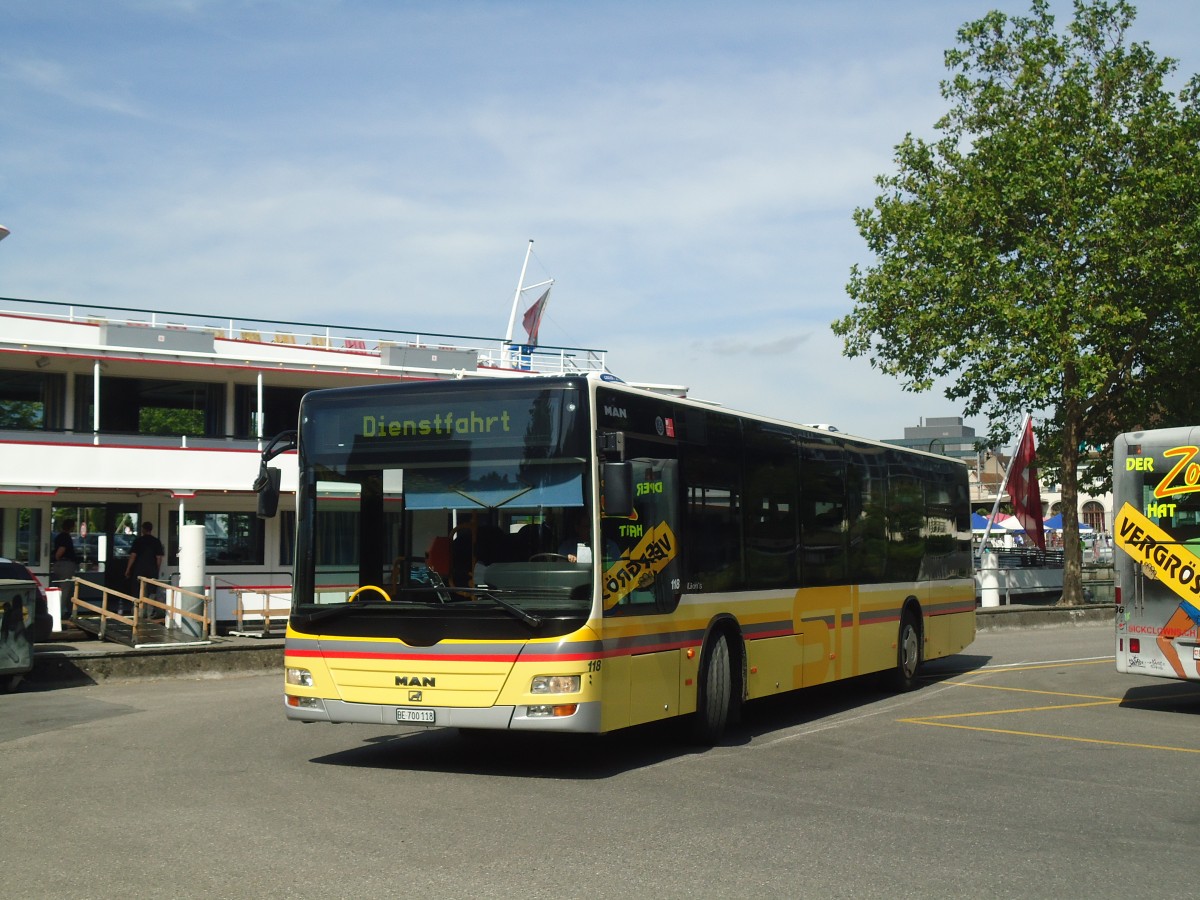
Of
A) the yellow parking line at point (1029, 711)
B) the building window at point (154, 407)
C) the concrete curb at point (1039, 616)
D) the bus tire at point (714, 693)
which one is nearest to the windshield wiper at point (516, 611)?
the bus tire at point (714, 693)

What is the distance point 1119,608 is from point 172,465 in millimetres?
21588

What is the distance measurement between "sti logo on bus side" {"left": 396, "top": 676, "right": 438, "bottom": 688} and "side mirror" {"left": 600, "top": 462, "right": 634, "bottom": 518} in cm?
182

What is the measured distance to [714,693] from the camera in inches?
459

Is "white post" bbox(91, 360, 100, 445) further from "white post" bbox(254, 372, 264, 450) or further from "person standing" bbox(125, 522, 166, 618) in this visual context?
"person standing" bbox(125, 522, 166, 618)

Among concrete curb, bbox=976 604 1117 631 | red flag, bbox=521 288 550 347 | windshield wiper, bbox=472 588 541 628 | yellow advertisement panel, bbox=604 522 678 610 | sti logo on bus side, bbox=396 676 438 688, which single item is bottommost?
concrete curb, bbox=976 604 1117 631

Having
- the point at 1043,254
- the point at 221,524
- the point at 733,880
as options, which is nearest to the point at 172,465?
the point at 221,524

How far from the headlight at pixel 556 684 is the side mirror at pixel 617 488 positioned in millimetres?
1251

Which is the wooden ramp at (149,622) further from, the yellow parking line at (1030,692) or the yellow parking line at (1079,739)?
the yellow parking line at (1079,739)

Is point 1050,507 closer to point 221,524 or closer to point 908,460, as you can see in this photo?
point 221,524

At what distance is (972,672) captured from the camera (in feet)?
62.3

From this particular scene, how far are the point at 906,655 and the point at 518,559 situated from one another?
27.0 feet

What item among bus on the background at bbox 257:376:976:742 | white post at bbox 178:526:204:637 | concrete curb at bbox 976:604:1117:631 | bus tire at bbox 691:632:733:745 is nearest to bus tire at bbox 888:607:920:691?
bus on the background at bbox 257:376:976:742

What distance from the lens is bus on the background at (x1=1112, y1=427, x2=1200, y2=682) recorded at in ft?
46.0

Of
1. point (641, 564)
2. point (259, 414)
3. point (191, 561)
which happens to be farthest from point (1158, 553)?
point (259, 414)
